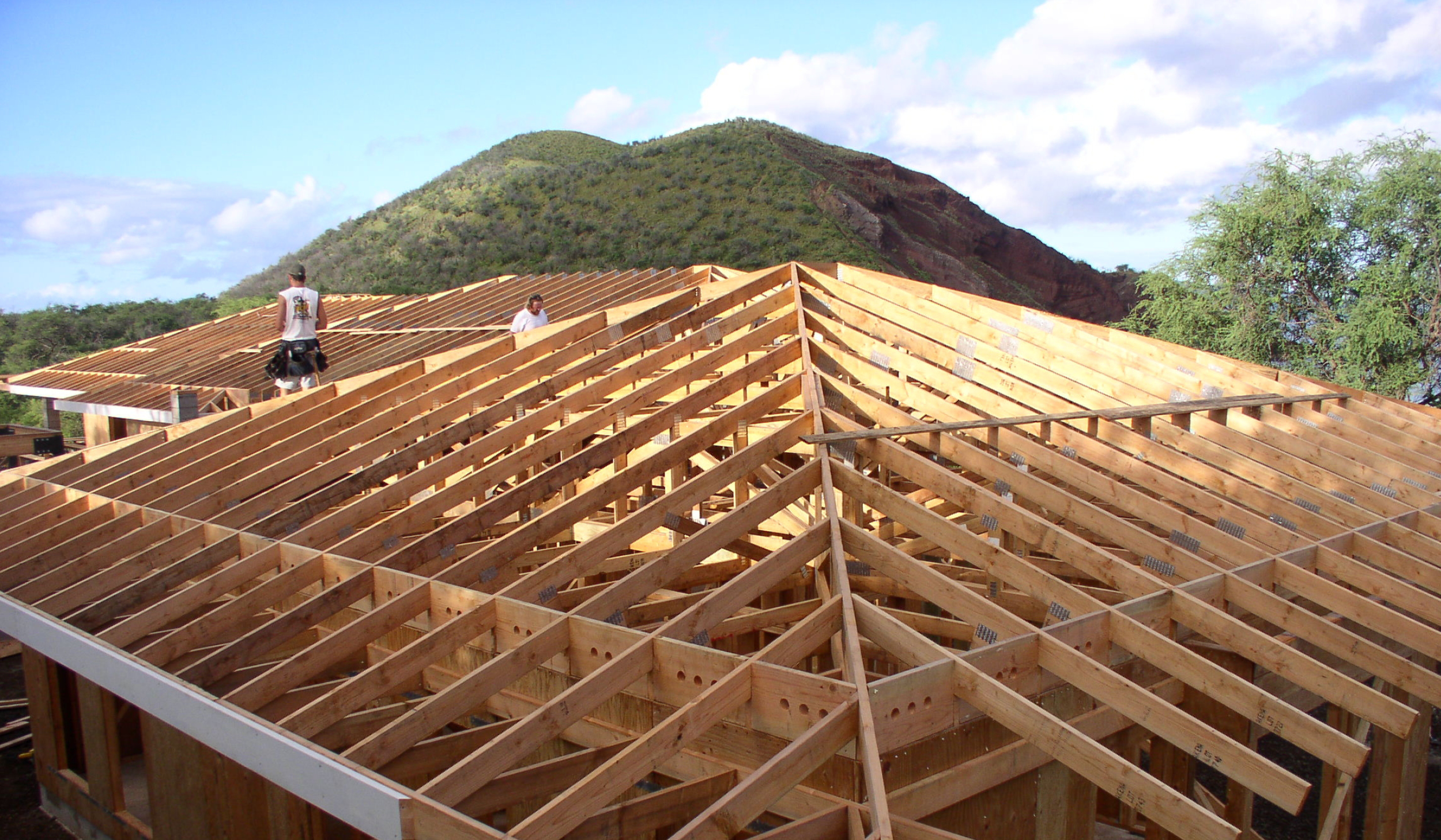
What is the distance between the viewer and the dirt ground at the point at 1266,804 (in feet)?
27.2

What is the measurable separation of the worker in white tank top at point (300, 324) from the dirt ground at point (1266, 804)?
14.2 ft

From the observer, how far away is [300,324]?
9.62 m

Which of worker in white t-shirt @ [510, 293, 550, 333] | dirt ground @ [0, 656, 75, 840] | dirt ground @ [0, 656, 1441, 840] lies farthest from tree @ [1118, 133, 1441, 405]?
dirt ground @ [0, 656, 75, 840]

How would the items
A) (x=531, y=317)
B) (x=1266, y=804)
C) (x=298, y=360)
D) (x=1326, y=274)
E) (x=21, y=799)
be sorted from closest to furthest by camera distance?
1. (x=21, y=799)
2. (x=1266, y=804)
3. (x=298, y=360)
4. (x=531, y=317)
5. (x=1326, y=274)

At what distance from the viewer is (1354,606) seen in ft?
16.0

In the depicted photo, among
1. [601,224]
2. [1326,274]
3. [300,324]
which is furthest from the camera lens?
[601,224]

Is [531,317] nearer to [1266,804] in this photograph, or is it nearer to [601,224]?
[1266,804]

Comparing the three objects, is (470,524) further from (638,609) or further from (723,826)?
(723,826)

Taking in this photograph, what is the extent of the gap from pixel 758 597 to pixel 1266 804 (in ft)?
19.3

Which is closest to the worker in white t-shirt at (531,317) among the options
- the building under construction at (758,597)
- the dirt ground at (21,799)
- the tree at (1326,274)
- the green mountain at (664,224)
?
the building under construction at (758,597)

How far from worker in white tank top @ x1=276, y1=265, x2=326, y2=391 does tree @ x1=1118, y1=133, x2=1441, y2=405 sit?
77.3 feet

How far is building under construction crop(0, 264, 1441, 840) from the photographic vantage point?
11.8 ft

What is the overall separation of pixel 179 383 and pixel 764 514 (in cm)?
1347

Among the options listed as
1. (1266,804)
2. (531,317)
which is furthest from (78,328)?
(1266,804)
